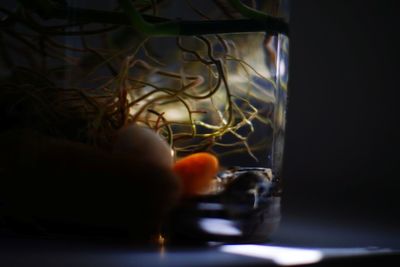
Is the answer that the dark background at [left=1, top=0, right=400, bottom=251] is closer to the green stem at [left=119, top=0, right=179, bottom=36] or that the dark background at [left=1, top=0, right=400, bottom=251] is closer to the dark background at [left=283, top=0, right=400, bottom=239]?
the dark background at [left=283, top=0, right=400, bottom=239]

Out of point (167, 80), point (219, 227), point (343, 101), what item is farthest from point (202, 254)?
point (343, 101)

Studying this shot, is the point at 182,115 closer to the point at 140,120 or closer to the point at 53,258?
the point at 140,120

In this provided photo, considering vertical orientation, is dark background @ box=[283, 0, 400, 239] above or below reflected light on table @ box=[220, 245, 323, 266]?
above

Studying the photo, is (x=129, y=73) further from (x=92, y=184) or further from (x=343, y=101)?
(x=343, y=101)

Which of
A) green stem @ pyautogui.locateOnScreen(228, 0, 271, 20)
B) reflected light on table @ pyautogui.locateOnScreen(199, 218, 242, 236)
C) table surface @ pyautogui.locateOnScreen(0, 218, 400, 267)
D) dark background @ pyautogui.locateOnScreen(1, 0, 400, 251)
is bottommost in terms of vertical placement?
table surface @ pyautogui.locateOnScreen(0, 218, 400, 267)

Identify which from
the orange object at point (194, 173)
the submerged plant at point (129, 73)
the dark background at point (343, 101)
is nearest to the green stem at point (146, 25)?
the submerged plant at point (129, 73)

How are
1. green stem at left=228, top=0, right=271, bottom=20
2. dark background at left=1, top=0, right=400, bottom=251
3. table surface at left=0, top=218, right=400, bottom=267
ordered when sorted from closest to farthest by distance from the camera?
table surface at left=0, top=218, right=400, bottom=267 → green stem at left=228, top=0, right=271, bottom=20 → dark background at left=1, top=0, right=400, bottom=251

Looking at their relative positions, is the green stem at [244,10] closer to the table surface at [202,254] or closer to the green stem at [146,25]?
the green stem at [146,25]

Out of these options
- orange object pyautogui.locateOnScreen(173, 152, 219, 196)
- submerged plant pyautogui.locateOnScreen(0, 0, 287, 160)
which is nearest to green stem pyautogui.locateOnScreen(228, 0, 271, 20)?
submerged plant pyautogui.locateOnScreen(0, 0, 287, 160)
